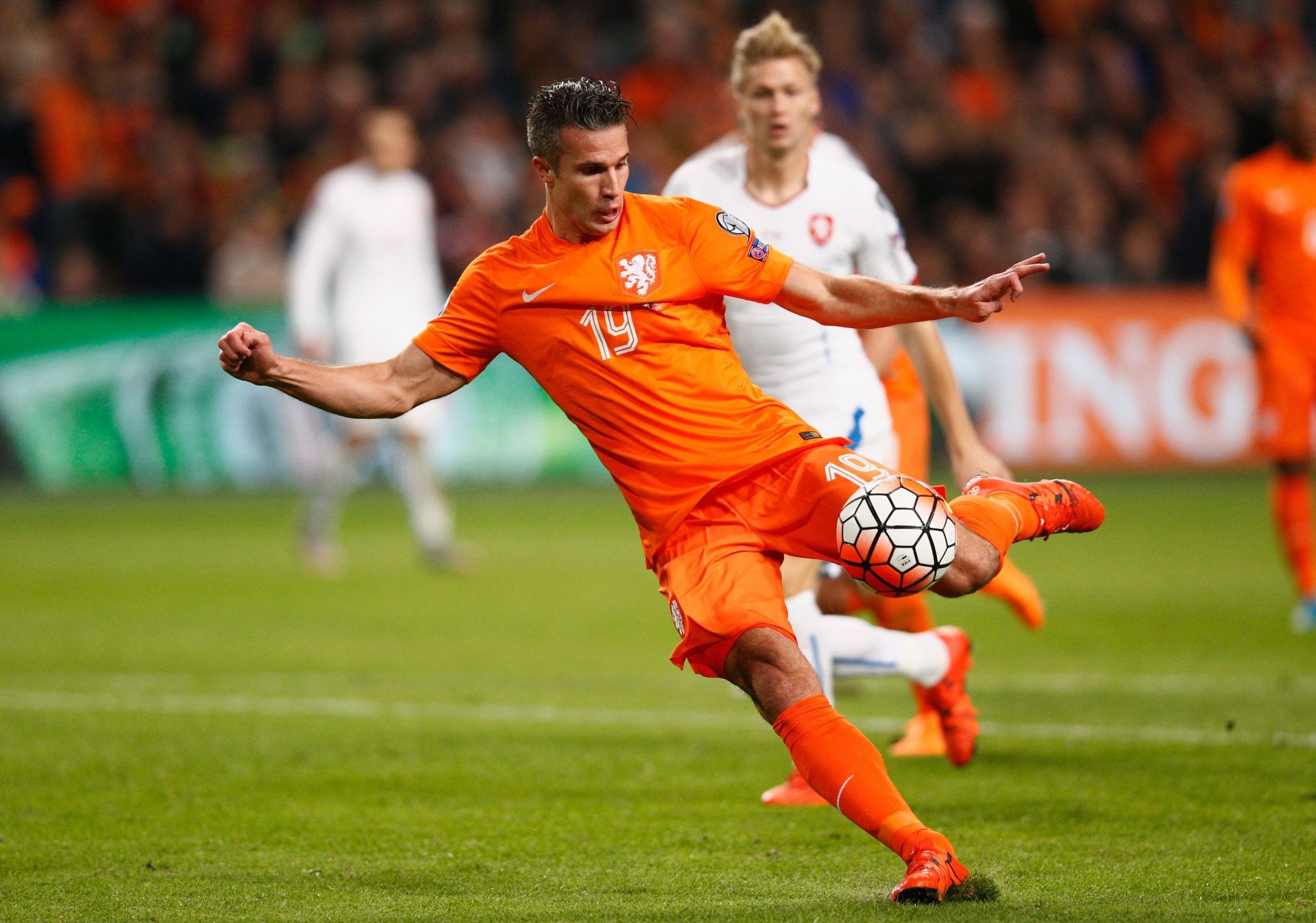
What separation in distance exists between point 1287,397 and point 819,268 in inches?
180

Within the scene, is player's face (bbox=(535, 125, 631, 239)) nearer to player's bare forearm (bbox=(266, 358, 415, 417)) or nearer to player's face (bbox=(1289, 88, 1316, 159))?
player's bare forearm (bbox=(266, 358, 415, 417))

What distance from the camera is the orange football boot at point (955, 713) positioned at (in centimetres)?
598

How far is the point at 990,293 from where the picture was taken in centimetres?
435

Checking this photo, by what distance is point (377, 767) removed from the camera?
244 inches

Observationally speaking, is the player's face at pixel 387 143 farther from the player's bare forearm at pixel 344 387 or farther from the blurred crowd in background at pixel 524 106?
the player's bare forearm at pixel 344 387

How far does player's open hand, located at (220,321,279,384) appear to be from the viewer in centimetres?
457

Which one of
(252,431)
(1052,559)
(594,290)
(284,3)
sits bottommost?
(1052,559)

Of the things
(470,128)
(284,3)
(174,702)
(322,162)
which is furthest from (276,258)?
(174,702)

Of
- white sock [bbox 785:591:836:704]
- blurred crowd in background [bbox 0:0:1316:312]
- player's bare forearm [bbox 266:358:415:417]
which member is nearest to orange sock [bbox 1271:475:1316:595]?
white sock [bbox 785:591:836:704]

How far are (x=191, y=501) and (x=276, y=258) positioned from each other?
2.88 metres

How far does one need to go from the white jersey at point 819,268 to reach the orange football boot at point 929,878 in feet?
6.88

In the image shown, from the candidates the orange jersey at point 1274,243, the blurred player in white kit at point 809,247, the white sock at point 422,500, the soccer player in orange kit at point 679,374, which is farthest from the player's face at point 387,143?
the soccer player in orange kit at point 679,374

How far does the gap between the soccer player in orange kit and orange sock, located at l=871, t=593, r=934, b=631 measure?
1868mm

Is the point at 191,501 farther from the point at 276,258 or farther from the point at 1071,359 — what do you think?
the point at 1071,359
